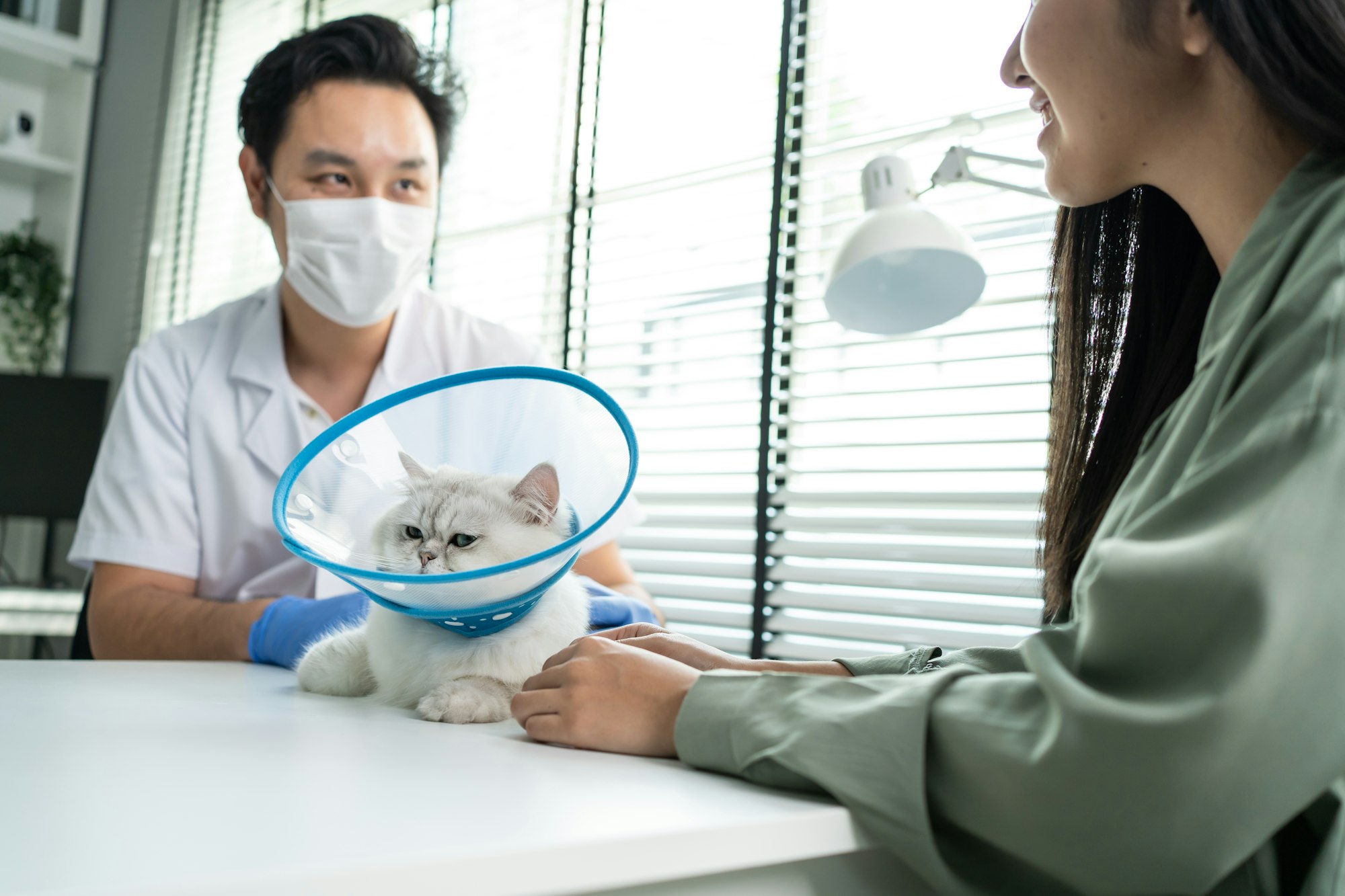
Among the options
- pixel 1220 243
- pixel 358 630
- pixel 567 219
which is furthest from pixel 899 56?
pixel 358 630

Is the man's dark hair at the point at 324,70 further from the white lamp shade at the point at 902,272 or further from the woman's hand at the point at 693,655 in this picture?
the woman's hand at the point at 693,655

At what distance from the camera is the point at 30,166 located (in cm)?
370

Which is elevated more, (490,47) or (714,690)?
(490,47)

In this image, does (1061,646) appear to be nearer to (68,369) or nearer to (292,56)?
(292,56)

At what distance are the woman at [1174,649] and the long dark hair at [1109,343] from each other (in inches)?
6.5

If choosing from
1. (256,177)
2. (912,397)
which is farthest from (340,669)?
(912,397)

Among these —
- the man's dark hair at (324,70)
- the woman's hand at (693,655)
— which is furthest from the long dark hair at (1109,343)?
the man's dark hair at (324,70)

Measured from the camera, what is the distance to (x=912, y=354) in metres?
1.94

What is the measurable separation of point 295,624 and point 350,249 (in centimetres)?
75

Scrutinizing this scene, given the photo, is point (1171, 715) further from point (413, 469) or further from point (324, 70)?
point (324, 70)

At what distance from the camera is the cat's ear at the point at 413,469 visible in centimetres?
86

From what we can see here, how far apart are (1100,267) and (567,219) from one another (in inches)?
71.2

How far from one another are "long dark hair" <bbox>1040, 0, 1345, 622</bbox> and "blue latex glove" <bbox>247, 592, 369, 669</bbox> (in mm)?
750

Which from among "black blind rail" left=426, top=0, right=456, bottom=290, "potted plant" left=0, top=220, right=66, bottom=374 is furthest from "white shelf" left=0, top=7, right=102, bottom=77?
"black blind rail" left=426, top=0, right=456, bottom=290
